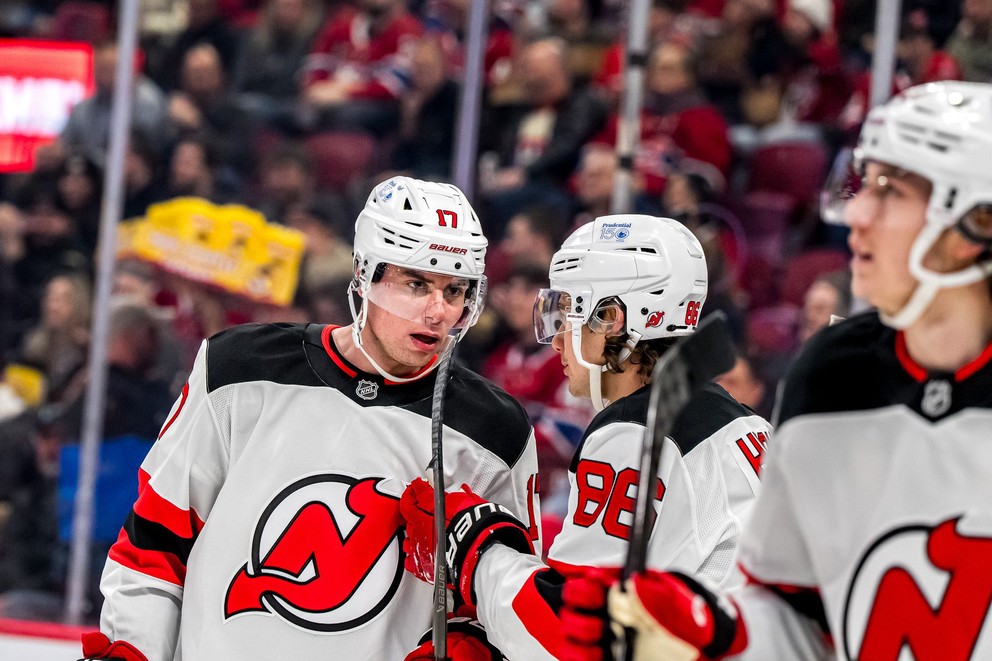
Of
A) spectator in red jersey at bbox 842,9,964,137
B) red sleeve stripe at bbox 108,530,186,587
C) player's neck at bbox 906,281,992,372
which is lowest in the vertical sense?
red sleeve stripe at bbox 108,530,186,587

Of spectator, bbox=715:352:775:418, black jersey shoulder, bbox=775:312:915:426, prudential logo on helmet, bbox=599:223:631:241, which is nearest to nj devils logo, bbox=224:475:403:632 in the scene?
prudential logo on helmet, bbox=599:223:631:241

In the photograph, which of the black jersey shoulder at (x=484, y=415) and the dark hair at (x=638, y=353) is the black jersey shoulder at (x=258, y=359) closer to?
the black jersey shoulder at (x=484, y=415)

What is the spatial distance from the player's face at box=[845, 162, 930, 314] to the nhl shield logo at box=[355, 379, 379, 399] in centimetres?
93

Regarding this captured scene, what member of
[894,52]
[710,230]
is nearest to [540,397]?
[710,230]

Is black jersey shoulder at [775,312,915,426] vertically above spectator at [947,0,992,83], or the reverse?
spectator at [947,0,992,83]

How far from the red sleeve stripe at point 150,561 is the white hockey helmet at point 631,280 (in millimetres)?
706

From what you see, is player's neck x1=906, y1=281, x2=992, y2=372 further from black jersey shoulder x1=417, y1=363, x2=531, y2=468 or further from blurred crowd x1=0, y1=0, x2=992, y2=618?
blurred crowd x1=0, y1=0, x2=992, y2=618

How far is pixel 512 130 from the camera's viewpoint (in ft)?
16.0

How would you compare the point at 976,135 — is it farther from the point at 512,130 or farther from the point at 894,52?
the point at 512,130

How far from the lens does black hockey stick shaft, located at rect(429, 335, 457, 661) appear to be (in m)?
1.91

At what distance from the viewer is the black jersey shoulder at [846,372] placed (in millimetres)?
1447

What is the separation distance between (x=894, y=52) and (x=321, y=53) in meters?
2.56

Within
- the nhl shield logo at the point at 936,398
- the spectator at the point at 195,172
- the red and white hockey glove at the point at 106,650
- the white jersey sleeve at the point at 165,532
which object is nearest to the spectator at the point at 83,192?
the spectator at the point at 195,172

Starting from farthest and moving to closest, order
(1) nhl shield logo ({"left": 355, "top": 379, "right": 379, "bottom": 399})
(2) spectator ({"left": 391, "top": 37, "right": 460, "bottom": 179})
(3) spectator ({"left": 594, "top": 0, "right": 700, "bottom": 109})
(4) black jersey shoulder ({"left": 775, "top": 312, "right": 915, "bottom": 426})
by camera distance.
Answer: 1. (3) spectator ({"left": 594, "top": 0, "right": 700, "bottom": 109})
2. (2) spectator ({"left": 391, "top": 37, "right": 460, "bottom": 179})
3. (1) nhl shield logo ({"left": 355, "top": 379, "right": 379, "bottom": 399})
4. (4) black jersey shoulder ({"left": 775, "top": 312, "right": 915, "bottom": 426})
